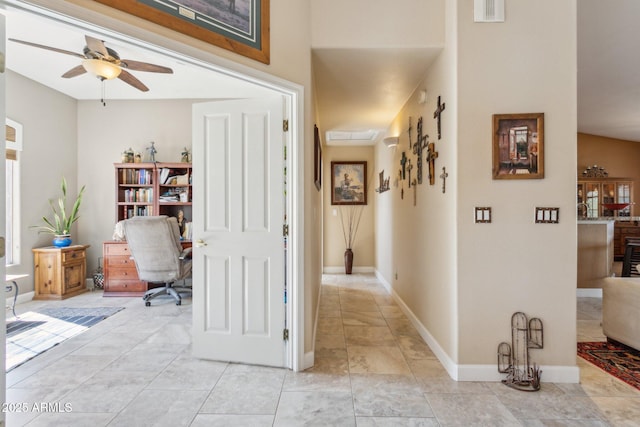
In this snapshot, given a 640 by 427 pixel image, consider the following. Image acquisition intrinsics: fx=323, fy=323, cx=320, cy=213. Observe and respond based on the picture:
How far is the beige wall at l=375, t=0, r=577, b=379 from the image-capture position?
2.28 metres

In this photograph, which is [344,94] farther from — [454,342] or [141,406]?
[141,406]

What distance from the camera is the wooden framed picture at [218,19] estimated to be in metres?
1.74

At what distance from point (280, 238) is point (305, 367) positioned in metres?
1.01

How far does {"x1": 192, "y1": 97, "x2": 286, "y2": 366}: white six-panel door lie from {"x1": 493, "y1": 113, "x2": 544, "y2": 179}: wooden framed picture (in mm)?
1576

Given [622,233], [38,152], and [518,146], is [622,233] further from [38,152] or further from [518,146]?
[38,152]

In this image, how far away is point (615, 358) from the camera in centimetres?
261

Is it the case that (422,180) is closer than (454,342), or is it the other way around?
(454,342)

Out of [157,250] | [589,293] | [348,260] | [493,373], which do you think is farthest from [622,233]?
[157,250]

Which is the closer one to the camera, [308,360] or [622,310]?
[308,360]

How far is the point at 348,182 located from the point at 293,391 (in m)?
4.80

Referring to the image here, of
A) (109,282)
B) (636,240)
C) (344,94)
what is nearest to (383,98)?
(344,94)

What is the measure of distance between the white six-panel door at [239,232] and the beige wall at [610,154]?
348 inches

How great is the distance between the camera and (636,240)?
4.55m

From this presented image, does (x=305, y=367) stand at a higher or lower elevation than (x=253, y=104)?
lower
